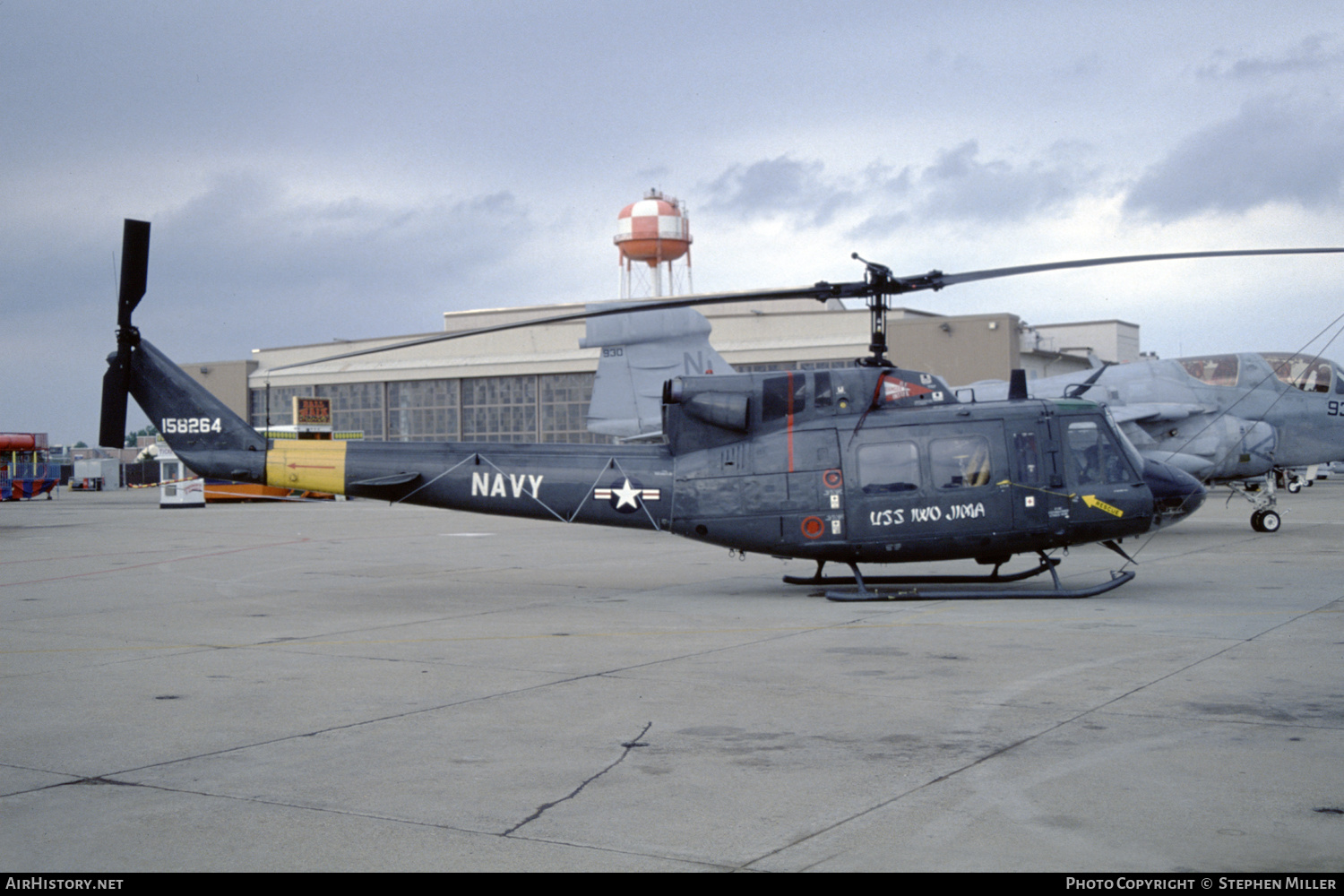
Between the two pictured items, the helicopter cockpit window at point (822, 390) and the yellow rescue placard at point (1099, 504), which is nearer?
the yellow rescue placard at point (1099, 504)

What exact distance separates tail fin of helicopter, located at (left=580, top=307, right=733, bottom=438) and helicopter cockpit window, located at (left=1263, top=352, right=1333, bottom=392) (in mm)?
12265

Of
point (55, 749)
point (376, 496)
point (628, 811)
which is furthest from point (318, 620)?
point (628, 811)

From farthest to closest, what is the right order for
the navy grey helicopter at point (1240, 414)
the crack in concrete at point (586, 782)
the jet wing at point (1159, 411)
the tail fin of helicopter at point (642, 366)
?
the tail fin of helicopter at point (642, 366) → the jet wing at point (1159, 411) → the navy grey helicopter at point (1240, 414) → the crack in concrete at point (586, 782)

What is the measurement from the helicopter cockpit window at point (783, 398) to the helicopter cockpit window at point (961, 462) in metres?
1.66

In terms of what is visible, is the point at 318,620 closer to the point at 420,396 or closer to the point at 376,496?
the point at 376,496

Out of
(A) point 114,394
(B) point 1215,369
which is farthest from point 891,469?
(B) point 1215,369

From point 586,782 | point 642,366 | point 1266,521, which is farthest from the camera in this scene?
point 642,366

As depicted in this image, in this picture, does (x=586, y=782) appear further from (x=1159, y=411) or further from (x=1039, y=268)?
(x=1159, y=411)

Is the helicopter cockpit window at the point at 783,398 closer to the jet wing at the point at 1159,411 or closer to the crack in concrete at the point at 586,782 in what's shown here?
the crack in concrete at the point at 586,782

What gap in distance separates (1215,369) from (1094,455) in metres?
13.3

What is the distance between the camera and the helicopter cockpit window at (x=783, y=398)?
1336 centimetres

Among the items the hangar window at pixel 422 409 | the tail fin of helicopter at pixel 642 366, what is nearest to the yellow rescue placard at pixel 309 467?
the tail fin of helicopter at pixel 642 366

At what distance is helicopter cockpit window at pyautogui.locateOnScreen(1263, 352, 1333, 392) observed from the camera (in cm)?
2353

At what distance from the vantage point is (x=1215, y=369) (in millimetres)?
24141
